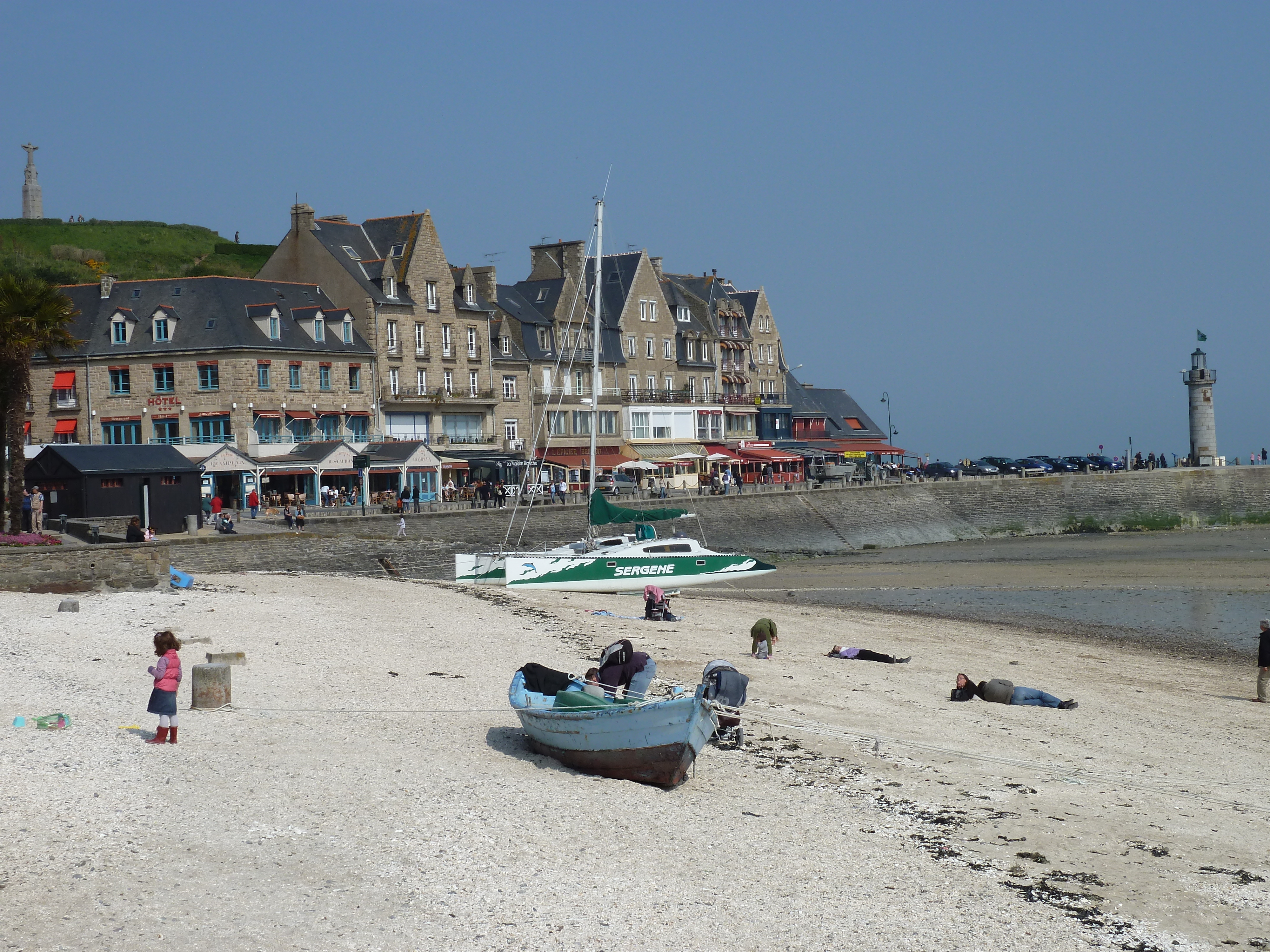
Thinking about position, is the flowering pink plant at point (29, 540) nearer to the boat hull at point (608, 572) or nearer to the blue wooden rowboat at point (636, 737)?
the boat hull at point (608, 572)

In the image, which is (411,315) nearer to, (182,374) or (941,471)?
(182,374)

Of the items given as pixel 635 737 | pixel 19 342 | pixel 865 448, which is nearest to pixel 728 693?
pixel 635 737

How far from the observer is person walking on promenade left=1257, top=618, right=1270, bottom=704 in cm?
2091

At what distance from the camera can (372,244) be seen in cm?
6569

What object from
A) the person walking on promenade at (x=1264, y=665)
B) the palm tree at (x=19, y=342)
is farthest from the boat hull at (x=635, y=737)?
the palm tree at (x=19, y=342)

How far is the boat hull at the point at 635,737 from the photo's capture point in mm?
12984

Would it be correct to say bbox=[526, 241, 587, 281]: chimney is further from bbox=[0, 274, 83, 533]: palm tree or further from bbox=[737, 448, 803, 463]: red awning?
bbox=[0, 274, 83, 533]: palm tree

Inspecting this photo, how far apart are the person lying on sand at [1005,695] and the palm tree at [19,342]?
2628 centimetres

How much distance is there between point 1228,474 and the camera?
3189 inches

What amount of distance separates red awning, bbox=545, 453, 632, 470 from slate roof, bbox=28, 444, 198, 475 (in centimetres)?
2676

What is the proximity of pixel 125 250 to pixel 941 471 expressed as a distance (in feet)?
225

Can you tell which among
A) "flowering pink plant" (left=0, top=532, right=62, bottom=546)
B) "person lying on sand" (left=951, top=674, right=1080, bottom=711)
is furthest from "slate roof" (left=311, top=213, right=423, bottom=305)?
"person lying on sand" (left=951, top=674, right=1080, bottom=711)

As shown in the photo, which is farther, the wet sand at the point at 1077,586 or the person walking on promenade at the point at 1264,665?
the wet sand at the point at 1077,586

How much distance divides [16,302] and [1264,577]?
41.4 meters
